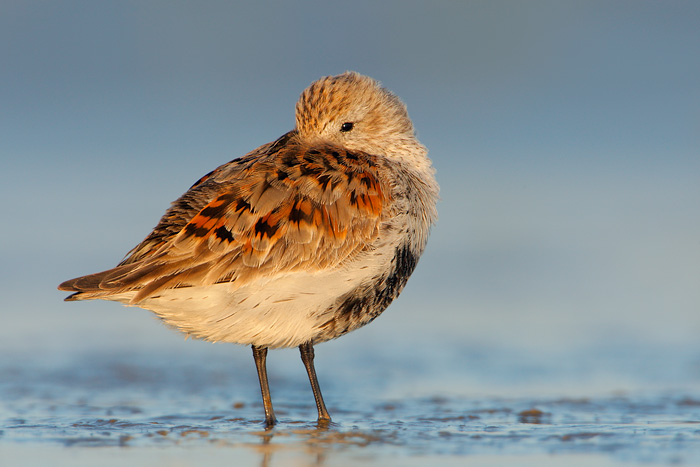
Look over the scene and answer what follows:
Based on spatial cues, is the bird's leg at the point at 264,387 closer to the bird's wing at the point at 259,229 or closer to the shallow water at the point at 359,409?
the shallow water at the point at 359,409

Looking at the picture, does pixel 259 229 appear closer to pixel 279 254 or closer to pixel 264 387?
pixel 279 254

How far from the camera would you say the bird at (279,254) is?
6102 millimetres

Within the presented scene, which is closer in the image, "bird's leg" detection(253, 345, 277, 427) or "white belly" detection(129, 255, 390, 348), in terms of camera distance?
"white belly" detection(129, 255, 390, 348)

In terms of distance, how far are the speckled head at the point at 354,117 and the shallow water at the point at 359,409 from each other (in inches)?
77.3

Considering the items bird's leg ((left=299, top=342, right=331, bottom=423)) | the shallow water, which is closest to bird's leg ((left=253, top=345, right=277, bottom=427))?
the shallow water

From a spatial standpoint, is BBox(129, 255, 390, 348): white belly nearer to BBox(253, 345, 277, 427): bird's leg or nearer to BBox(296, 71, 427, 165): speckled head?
BBox(253, 345, 277, 427): bird's leg

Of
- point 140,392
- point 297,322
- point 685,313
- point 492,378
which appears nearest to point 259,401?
point 140,392

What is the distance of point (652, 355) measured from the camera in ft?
28.1

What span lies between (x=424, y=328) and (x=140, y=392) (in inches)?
118

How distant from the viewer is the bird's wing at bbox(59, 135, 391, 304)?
607 cm

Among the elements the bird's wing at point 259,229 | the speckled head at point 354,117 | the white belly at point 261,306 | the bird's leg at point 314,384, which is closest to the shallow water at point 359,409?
the bird's leg at point 314,384

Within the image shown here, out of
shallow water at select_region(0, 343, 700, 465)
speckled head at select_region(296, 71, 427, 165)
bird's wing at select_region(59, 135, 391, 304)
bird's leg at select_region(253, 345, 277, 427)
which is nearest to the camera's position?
shallow water at select_region(0, 343, 700, 465)

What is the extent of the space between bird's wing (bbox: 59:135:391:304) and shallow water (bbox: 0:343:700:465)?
987 millimetres

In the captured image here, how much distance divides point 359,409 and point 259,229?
1.87 meters
